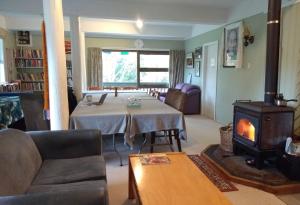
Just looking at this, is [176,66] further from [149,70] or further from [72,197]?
[72,197]

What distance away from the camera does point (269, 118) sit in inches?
108

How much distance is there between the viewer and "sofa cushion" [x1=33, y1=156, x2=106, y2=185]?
1.88 metres

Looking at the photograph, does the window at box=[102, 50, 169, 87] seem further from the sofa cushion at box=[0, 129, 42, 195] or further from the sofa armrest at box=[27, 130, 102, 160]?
the sofa cushion at box=[0, 129, 42, 195]

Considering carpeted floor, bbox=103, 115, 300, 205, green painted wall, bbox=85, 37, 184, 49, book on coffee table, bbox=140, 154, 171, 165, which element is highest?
green painted wall, bbox=85, 37, 184, 49

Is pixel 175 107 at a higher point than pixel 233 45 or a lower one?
lower

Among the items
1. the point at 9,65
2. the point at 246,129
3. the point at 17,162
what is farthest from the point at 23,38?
the point at 246,129

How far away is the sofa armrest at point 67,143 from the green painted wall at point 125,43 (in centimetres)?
595

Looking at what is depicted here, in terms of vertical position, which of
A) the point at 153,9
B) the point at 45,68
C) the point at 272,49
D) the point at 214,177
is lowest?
the point at 214,177

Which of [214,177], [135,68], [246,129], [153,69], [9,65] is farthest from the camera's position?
[153,69]

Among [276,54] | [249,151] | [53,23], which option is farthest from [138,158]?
[276,54]

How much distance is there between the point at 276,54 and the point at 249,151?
4.06 ft

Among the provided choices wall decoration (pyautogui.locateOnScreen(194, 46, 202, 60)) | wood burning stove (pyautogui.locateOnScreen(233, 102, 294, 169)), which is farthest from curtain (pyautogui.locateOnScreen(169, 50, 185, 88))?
wood burning stove (pyautogui.locateOnScreen(233, 102, 294, 169))

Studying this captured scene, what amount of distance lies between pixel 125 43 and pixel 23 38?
309cm

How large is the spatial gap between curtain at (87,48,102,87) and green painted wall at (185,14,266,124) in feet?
11.7
